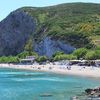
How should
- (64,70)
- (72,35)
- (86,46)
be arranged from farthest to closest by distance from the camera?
1. (72,35)
2. (86,46)
3. (64,70)

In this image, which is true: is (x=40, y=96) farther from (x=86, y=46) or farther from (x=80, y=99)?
(x=86, y=46)

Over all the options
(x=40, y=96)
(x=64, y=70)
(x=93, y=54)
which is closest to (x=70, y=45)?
(x=93, y=54)

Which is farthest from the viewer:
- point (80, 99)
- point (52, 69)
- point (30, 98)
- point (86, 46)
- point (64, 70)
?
point (86, 46)

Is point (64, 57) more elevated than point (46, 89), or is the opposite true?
point (46, 89)

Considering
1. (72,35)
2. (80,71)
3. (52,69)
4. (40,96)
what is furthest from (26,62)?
(40,96)

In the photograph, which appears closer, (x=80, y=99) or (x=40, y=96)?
(x=80, y=99)

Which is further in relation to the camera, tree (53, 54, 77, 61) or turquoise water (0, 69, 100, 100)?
tree (53, 54, 77, 61)

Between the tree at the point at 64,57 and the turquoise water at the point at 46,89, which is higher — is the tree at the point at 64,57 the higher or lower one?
the lower one

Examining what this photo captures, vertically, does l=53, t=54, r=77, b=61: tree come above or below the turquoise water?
below

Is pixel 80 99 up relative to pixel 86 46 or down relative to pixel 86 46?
up

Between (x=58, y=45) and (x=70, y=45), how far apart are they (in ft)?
23.2

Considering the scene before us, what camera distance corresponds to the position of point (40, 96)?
60.6 m

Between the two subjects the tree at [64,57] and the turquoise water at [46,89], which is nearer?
the turquoise water at [46,89]

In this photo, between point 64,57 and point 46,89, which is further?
point 64,57
